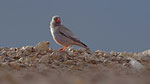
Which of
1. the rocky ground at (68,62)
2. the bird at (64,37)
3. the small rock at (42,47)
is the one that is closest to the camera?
the rocky ground at (68,62)

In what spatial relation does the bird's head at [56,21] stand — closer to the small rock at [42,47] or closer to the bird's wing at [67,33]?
the bird's wing at [67,33]

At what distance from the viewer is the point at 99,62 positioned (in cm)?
1028

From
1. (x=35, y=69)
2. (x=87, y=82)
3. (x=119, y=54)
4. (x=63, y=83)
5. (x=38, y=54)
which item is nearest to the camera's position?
(x=63, y=83)

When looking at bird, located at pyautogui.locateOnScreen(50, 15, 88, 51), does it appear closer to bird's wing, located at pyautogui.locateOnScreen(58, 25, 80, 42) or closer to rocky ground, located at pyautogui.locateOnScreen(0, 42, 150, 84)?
bird's wing, located at pyautogui.locateOnScreen(58, 25, 80, 42)

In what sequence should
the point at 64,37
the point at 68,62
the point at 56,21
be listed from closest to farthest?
the point at 68,62 < the point at 64,37 < the point at 56,21

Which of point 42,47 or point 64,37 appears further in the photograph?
point 42,47

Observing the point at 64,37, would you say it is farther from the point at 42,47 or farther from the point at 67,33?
the point at 42,47

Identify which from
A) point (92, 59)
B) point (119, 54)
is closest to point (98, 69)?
point (92, 59)

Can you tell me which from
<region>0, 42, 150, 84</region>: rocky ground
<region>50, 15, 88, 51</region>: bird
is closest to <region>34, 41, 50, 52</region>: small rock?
<region>0, 42, 150, 84</region>: rocky ground

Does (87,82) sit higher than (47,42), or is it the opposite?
(47,42)

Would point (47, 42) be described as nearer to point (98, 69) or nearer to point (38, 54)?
point (38, 54)

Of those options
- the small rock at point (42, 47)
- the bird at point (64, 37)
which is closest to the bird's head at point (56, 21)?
the bird at point (64, 37)

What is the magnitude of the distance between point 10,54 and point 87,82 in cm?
626

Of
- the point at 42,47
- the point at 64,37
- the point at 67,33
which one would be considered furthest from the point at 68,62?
the point at 42,47
